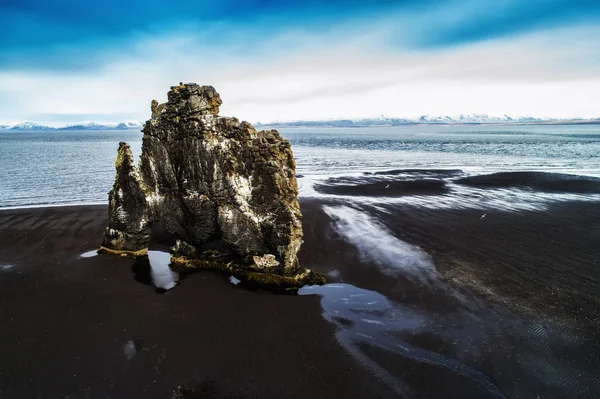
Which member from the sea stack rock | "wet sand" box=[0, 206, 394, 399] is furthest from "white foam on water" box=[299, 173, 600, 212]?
"wet sand" box=[0, 206, 394, 399]

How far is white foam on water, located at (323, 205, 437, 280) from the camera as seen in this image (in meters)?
17.9

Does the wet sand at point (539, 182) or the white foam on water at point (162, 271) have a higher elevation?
the wet sand at point (539, 182)

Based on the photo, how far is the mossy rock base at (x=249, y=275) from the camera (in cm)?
1582

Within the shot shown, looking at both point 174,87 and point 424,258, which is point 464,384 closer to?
point 424,258

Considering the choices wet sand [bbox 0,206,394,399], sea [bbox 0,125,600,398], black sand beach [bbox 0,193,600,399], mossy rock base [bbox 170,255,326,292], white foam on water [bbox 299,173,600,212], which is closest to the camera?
wet sand [bbox 0,206,394,399]

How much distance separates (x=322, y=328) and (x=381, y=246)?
31.0ft

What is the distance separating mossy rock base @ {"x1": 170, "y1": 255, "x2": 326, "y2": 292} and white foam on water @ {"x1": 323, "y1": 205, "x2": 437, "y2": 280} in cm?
439

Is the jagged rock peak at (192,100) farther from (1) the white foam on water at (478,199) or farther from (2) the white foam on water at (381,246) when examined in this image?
(1) the white foam on water at (478,199)

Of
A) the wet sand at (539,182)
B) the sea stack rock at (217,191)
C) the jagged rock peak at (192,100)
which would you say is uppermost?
the jagged rock peak at (192,100)

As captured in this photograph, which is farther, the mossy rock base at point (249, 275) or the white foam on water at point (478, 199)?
the white foam on water at point (478, 199)

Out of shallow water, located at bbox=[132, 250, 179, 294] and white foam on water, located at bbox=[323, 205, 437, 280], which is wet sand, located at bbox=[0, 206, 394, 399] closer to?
shallow water, located at bbox=[132, 250, 179, 294]

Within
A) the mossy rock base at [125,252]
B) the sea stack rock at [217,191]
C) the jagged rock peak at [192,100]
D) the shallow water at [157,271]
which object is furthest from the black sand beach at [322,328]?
the jagged rock peak at [192,100]

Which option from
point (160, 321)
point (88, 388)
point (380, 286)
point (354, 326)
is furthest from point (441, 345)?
point (88, 388)

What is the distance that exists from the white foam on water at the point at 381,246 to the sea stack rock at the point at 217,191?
4.77 m
